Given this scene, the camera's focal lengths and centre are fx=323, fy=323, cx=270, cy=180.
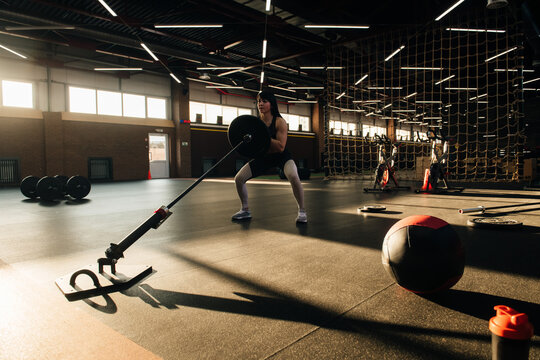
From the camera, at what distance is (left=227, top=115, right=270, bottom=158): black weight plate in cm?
281

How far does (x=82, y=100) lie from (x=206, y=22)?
22.0 feet

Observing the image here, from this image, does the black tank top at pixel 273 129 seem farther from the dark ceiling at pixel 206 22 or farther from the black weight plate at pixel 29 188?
the black weight plate at pixel 29 188

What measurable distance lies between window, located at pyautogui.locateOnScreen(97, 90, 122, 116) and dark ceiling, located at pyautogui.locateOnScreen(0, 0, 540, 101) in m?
1.23

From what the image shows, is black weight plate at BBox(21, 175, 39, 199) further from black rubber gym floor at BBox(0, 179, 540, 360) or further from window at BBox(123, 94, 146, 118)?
window at BBox(123, 94, 146, 118)

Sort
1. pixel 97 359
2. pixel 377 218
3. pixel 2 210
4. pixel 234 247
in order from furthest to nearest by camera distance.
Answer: pixel 2 210, pixel 377 218, pixel 234 247, pixel 97 359

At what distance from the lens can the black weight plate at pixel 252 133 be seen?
9.21 ft

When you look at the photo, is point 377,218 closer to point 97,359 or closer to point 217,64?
point 97,359

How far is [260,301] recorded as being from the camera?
1510 millimetres

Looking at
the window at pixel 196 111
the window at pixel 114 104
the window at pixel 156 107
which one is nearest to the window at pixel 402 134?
the window at pixel 196 111

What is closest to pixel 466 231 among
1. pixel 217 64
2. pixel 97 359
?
pixel 97 359

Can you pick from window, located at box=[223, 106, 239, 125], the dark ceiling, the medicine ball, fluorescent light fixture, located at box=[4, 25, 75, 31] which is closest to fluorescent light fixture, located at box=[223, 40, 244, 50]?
the dark ceiling

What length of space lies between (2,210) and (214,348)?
5.44m

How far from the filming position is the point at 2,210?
16.2 feet

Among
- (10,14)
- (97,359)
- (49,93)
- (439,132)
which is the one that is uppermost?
(10,14)
